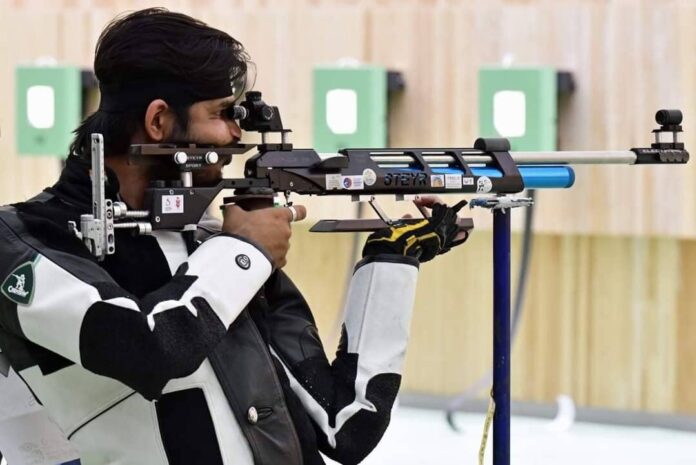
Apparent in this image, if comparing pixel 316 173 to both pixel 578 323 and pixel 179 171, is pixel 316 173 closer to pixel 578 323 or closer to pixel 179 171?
pixel 179 171

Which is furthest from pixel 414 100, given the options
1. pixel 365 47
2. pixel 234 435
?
pixel 234 435

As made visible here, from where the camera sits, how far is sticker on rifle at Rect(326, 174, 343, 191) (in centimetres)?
130

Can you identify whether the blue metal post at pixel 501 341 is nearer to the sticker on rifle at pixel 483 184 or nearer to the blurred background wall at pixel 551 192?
the sticker on rifle at pixel 483 184

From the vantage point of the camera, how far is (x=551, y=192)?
2.37 meters

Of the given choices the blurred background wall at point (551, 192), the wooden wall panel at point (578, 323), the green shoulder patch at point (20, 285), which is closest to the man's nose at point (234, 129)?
the green shoulder patch at point (20, 285)

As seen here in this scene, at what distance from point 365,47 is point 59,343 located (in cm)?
139

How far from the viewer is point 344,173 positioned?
1309 millimetres

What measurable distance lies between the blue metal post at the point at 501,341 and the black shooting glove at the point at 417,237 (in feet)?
0.25

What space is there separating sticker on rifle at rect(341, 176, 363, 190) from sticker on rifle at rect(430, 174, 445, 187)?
0.07 metres

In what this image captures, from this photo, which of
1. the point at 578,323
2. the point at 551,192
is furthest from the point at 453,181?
the point at 578,323

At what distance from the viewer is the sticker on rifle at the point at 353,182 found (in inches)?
51.5

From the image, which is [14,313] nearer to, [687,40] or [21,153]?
[687,40]

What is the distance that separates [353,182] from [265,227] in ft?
0.37

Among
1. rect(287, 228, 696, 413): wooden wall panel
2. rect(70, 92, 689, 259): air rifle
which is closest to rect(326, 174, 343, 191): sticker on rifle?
rect(70, 92, 689, 259): air rifle
